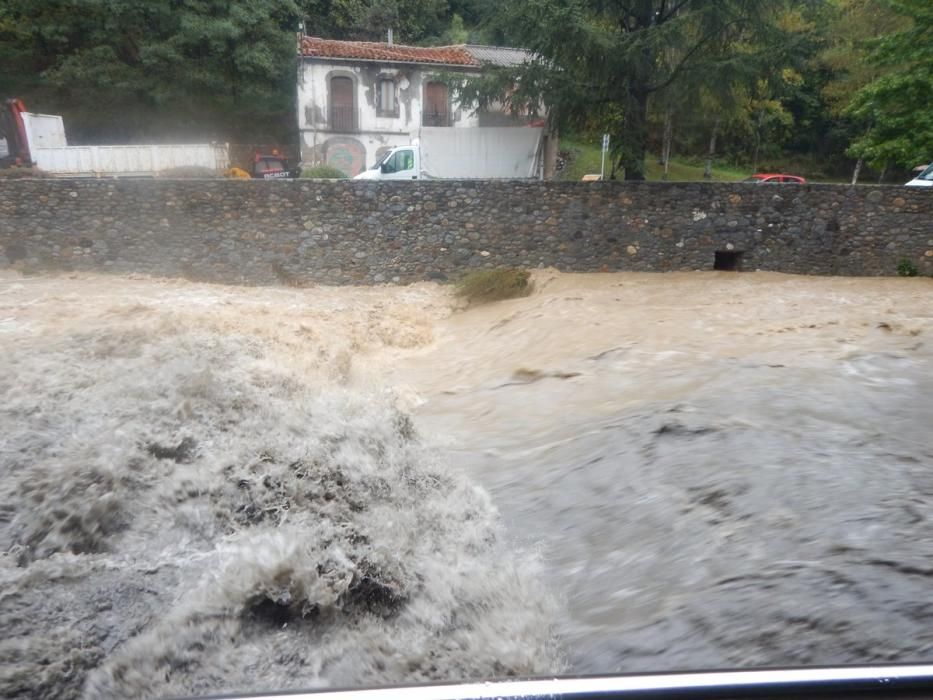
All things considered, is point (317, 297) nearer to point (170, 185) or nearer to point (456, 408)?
point (170, 185)

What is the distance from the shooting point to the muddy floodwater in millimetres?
2352

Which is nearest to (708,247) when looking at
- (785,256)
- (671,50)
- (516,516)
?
(785,256)

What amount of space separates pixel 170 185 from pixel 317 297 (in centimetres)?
286

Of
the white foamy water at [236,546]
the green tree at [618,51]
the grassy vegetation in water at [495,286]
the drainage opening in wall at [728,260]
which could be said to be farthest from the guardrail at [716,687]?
the drainage opening in wall at [728,260]

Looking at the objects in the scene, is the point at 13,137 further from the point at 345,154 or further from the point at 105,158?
the point at 345,154

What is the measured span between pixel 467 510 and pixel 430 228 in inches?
319

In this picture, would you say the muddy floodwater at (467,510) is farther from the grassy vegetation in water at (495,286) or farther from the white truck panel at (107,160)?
the white truck panel at (107,160)

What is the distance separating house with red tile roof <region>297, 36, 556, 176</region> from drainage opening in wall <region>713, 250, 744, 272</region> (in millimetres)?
12303

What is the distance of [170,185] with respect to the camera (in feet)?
36.3

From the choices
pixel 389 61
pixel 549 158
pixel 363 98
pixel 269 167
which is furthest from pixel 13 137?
pixel 549 158

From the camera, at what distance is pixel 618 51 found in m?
10.3

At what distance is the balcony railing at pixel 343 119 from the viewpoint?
2262 centimetres

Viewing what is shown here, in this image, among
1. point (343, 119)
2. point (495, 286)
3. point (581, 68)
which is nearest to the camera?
point (581, 68)

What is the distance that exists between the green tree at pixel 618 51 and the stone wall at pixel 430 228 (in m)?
1.19
